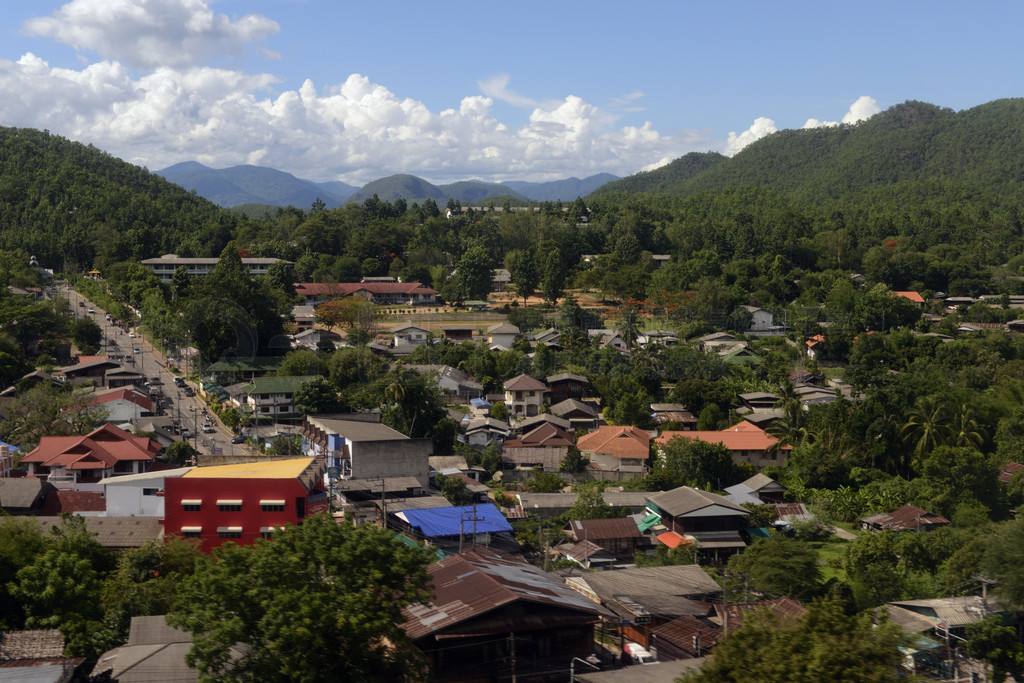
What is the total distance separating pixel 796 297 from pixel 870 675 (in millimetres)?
37513

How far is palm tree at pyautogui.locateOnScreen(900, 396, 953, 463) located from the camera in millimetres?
20984

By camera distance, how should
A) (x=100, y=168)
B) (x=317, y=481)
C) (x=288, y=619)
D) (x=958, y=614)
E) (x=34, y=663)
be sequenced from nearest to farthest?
1. (x=288, y=619)
2. (x=34, y=663)
3. (x=958, y=614)
4. (x=317, y=481)
5. (x=100, y=168)

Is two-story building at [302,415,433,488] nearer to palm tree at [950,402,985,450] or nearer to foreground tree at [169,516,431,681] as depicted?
foreground tree at [169,516,431,681]

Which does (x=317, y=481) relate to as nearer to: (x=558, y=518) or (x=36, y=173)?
(x=558, y=518)

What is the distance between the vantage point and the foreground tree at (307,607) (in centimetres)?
673

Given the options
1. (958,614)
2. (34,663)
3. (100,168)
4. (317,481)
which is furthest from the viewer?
(100,168)

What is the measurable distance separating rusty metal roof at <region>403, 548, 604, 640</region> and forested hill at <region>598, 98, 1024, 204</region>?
6795 cm

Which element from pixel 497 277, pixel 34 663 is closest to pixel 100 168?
pixel 497 277

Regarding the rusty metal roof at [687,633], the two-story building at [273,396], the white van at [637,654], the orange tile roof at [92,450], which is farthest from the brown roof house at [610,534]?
the two-story building at [273,396]

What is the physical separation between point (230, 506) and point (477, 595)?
241 inches

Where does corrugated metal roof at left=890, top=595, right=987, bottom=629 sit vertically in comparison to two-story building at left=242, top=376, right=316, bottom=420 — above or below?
below

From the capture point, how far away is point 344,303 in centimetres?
3709

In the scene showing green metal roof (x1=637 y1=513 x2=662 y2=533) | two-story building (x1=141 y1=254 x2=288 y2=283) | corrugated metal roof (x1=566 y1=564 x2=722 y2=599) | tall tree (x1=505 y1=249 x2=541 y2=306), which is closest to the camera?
corrugated metal roof (x1=566 y1=564 x2=722 y2=599)

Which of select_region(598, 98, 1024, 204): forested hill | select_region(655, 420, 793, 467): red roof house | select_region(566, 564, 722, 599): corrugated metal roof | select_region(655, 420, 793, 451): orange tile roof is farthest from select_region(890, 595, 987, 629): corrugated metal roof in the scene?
select_region(598, 98, 1024, 204): forested hill
